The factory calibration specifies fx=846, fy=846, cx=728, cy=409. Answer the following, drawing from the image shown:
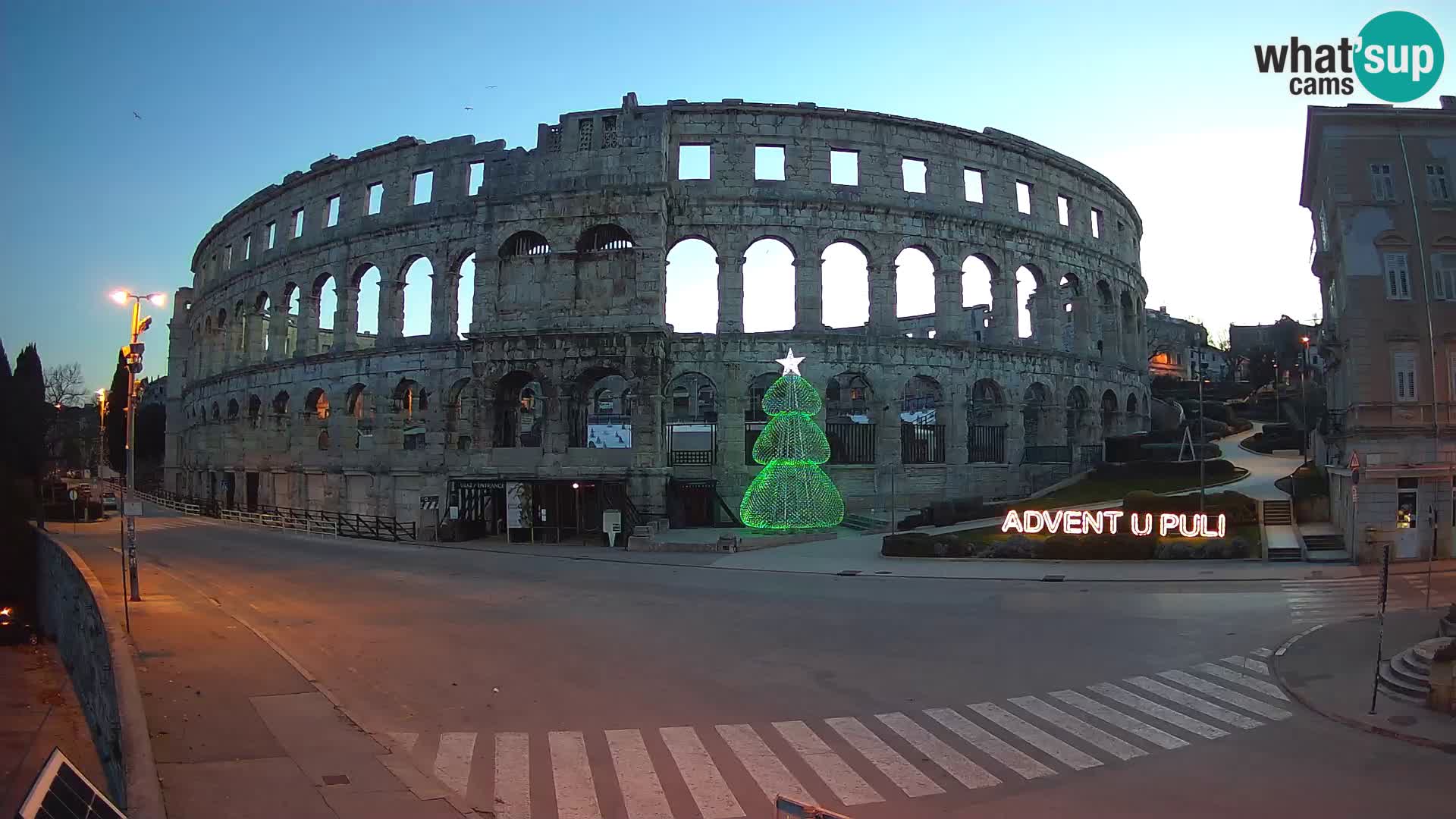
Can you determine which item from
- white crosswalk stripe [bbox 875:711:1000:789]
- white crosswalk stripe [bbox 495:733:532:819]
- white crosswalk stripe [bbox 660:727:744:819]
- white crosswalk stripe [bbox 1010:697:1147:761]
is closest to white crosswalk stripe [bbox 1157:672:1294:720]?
white crosswalk stripe [bbox 1010:697:1147:761]

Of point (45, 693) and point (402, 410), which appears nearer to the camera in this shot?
point (45, 693)

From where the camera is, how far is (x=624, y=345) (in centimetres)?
3891

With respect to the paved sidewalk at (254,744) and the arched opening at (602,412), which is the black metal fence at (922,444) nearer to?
the arched opening at (602,412)

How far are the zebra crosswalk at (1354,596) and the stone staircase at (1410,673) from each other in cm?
429

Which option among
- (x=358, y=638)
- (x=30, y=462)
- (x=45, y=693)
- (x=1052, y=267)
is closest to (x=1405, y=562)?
(x=1052, y=267)

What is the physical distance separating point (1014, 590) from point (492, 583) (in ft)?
50.3

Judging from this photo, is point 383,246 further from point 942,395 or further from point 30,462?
point 942,395

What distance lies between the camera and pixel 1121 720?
477 inches

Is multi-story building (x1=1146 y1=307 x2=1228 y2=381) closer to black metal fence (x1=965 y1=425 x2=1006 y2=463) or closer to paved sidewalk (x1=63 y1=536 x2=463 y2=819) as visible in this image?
black metal fence (x1=965 y1=425 x2=1006 y2=463)

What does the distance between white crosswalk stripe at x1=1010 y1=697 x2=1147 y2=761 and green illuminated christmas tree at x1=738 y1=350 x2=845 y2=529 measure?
869 inches

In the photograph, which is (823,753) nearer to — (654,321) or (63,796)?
(63,796)

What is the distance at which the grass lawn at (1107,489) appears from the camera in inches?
1532

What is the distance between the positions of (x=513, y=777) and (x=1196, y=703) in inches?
398

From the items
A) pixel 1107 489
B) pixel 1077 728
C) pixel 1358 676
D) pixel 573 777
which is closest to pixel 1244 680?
pixel 1358 676
